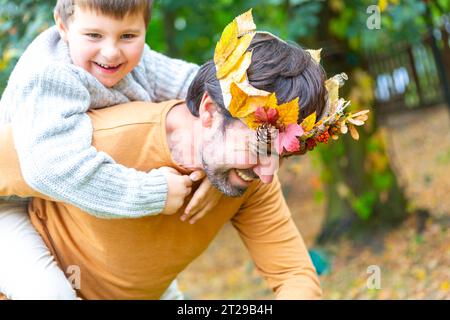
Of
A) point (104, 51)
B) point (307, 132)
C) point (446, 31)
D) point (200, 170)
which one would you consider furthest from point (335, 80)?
point (446, 31)

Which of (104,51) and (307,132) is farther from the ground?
(104,51)

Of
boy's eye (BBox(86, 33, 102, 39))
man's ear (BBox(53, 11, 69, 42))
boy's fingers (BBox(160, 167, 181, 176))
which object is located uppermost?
man's ear (BBox(53, 11, 69, 42))

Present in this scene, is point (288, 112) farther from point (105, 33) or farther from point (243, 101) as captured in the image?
point (105, 33)

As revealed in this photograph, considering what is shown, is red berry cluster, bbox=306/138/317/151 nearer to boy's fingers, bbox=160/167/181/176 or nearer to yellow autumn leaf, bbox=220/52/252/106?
yellow autumn leaf, bbox=220/52/252/106

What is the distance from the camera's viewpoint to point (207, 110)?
276 cm

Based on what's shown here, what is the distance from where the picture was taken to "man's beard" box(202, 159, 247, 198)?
2750 mm

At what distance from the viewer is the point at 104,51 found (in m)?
2.79

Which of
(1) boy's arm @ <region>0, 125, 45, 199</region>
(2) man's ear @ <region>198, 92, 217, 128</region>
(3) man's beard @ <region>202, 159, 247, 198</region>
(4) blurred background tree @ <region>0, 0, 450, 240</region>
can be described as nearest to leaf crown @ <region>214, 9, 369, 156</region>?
(2) man's ear @ <region>198, 92, 217, 128</region>

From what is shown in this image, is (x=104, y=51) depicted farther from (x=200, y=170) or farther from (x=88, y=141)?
(x=200, y=170)

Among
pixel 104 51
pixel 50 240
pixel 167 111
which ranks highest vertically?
pixel 104 51

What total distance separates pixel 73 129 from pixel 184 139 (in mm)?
442

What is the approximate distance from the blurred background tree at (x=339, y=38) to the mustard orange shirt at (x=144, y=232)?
186cm

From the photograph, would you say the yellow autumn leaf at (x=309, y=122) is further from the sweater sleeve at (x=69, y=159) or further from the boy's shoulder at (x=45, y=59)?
the boy's shoulder at (x=45, y=59)

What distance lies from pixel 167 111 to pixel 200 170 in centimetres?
26
